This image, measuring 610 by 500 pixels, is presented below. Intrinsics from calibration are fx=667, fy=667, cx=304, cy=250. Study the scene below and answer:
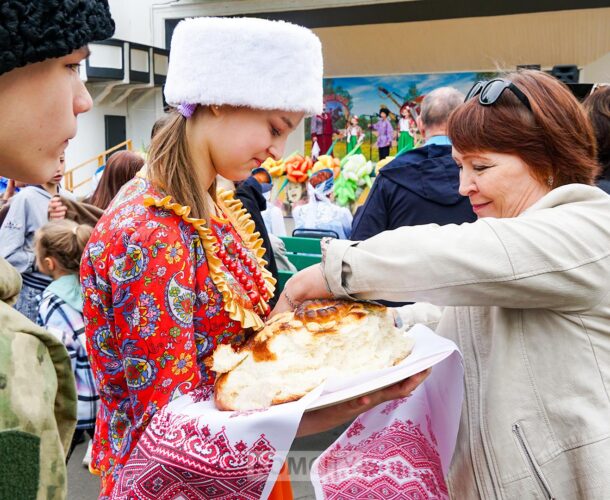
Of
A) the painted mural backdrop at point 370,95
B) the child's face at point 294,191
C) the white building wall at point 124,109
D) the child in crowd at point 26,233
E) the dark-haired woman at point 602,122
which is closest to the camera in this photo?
the dark-haired woman at point 602,122

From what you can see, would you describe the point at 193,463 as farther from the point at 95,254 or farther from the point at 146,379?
the point at 95,254

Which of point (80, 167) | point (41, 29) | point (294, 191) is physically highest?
point (41, 29)

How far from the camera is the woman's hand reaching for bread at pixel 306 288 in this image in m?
1.51

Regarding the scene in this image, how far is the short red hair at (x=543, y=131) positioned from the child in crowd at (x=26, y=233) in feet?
12.2

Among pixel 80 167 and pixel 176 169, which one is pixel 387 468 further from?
pixel 80 167

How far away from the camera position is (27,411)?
723 millimetres

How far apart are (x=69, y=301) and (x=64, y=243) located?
361 mm

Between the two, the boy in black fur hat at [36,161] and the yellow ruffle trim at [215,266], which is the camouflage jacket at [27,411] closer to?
the boy in black fur hat at [36,161]

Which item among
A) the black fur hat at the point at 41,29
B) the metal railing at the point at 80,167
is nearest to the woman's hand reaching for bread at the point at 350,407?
the black fur hat at the point at 41,29

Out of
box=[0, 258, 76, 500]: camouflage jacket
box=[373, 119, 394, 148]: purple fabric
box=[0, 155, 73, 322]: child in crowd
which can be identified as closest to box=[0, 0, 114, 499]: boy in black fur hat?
box=[0, 258, 76, 500]: camouflage jacket

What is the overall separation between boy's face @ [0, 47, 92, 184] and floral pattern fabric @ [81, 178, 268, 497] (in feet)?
1.63

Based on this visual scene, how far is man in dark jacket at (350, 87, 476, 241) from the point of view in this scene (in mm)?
3564

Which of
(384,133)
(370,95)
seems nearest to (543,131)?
(384,133)

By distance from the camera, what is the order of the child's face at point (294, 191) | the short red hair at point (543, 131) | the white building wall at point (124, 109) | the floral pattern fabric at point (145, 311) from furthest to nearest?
the white building wall at point (124, 109) < the child's face at point (294, 191) < the short red hair at point (543, 131) < the floral pattern fabric at point (145, 311)
